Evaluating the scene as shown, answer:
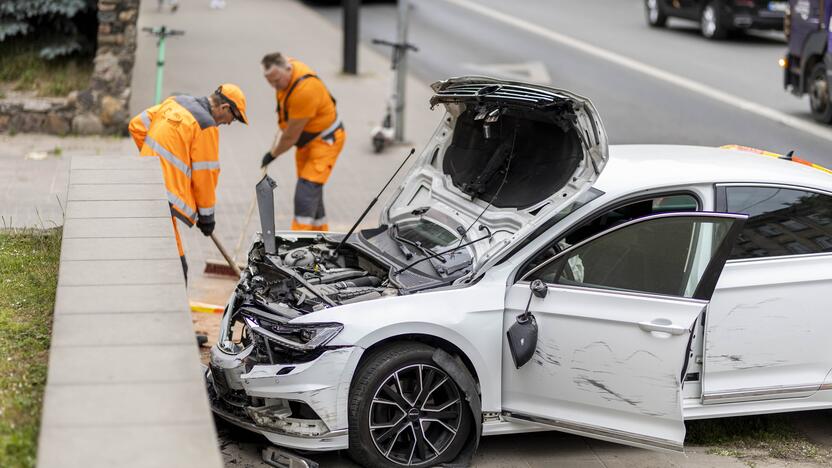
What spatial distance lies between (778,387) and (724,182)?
1.16 m

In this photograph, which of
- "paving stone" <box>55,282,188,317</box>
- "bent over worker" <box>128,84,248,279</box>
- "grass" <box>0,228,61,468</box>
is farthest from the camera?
"bent over worker" <box>128,84,248,279</box>

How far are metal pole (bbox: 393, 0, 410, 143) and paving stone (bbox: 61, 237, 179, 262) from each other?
8713mm

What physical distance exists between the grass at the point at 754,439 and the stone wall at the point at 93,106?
363 inches

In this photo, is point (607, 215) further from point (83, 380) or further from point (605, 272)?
point (83, 380)

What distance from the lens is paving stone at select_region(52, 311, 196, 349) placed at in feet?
15.2

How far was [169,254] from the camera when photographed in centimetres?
573

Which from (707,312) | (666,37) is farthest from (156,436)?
(666,37)

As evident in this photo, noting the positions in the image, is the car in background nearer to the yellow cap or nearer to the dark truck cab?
the dark truck cab

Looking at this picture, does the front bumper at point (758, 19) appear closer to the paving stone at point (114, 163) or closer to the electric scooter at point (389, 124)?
the electric scooter at point (389, 124)

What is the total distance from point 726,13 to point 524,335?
1765cm

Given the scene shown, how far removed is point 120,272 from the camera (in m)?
5.45

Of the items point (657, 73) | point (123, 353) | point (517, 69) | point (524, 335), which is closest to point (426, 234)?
point (524, 335)

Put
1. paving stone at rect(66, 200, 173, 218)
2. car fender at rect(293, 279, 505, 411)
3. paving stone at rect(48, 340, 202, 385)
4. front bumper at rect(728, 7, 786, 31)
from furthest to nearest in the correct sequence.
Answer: front bumper at rect(728, 7, 786, 31)
paving stone at rect(66, 200, 173, 218)
car fender at rect(293, 279, 505, 411)
paving stone at rect(48, 340, 202, 385)

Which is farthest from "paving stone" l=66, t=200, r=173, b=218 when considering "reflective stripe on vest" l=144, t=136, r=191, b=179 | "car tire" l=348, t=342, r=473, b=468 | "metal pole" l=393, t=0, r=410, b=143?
"metal pole" l=393, t=0, r=410, b=143
